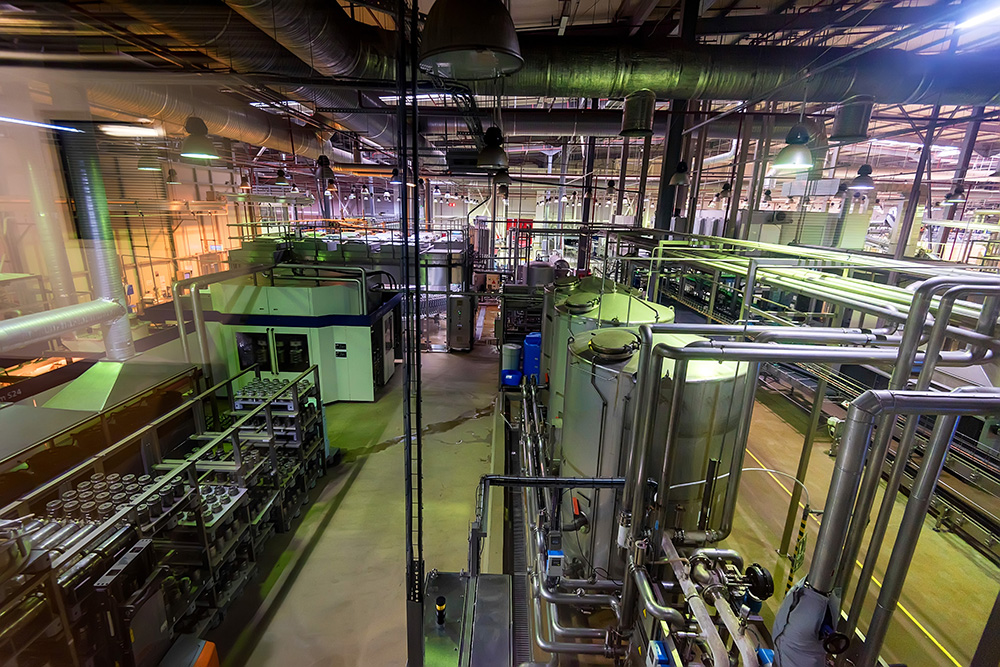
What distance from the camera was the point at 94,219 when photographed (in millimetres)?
5441

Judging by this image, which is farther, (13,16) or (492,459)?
(492,459)

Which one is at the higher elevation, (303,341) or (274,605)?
(303,341)

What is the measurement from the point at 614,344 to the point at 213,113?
8.25m

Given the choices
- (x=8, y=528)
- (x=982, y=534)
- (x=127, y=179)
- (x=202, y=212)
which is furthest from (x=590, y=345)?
(x=202, y=212)

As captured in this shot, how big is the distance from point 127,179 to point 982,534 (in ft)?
50.8

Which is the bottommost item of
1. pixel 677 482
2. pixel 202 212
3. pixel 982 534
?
pixel 982 534

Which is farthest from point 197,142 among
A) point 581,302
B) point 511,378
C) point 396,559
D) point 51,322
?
point 511,378

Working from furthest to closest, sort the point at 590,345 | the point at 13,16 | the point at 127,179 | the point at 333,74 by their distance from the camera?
1. the point at 127,179
2. the point at 333,74
3. the point at 13,16
4. the point at 590,345

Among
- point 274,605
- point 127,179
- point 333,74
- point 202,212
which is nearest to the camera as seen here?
point 274,605

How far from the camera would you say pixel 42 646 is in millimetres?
2697

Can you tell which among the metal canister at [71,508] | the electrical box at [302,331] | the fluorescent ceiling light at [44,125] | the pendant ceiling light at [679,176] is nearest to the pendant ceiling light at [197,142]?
the fluorescent ceiling light at [44,125]

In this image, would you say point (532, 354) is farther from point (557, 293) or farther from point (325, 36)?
point (325, 36)

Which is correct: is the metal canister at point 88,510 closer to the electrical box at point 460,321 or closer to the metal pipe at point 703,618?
the metal pipe at point 703,618

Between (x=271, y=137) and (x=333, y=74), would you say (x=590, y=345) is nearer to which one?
(x=333, y=74)
